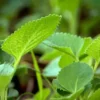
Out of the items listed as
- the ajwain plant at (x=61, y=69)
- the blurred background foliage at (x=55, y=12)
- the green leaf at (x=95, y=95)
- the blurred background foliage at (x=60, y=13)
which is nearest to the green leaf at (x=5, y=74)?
the ajwain plant at (x=61, y=69)

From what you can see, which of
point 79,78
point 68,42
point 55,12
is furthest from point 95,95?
point 55,12

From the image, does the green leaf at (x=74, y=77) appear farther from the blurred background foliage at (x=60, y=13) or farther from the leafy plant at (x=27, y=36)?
the blurred background foliage at (x=60, y=13)

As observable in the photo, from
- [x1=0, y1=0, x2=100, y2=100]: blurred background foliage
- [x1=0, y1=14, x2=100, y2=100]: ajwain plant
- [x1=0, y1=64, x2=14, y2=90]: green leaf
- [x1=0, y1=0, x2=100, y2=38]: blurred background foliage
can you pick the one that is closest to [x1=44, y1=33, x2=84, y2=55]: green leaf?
[x1=0, y1=14, x2=100, y2=100]: ajwain plant

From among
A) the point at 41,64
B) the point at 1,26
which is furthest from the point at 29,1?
the point at 41,64

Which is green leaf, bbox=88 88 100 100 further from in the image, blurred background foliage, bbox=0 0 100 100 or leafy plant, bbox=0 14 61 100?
blurred background foliage, bbox=0 0 100 100

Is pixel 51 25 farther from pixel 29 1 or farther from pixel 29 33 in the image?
pixel 29 1
